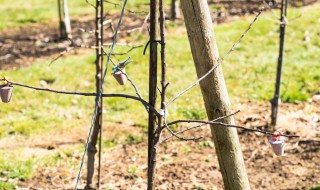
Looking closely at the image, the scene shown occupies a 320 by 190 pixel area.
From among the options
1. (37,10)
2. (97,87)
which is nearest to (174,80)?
(97,87)

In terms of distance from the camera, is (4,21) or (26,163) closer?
(26,163)

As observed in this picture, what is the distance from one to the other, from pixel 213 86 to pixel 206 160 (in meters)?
2.65

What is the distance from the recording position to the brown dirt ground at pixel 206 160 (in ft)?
17.4

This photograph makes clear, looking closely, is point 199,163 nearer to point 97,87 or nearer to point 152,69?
point 97,87

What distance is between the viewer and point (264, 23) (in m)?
11.0

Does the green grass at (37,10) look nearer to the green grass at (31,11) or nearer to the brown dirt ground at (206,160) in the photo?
the green grass at (31,11)

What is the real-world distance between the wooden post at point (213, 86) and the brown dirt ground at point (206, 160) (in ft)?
5.69

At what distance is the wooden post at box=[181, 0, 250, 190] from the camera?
3160 mm

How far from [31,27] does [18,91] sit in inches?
166

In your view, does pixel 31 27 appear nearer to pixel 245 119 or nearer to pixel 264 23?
pixel 264 23

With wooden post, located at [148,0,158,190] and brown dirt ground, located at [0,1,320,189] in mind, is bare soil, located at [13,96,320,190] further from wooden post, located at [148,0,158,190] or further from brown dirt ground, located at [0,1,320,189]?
wooden post, located at [148,0,158,190]

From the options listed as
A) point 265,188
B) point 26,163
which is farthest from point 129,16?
point 265,188

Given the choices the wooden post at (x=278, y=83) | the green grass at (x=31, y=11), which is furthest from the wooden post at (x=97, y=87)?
the green grass at (x=31, y=11)

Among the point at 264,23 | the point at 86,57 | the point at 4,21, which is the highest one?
the point at 4,21
